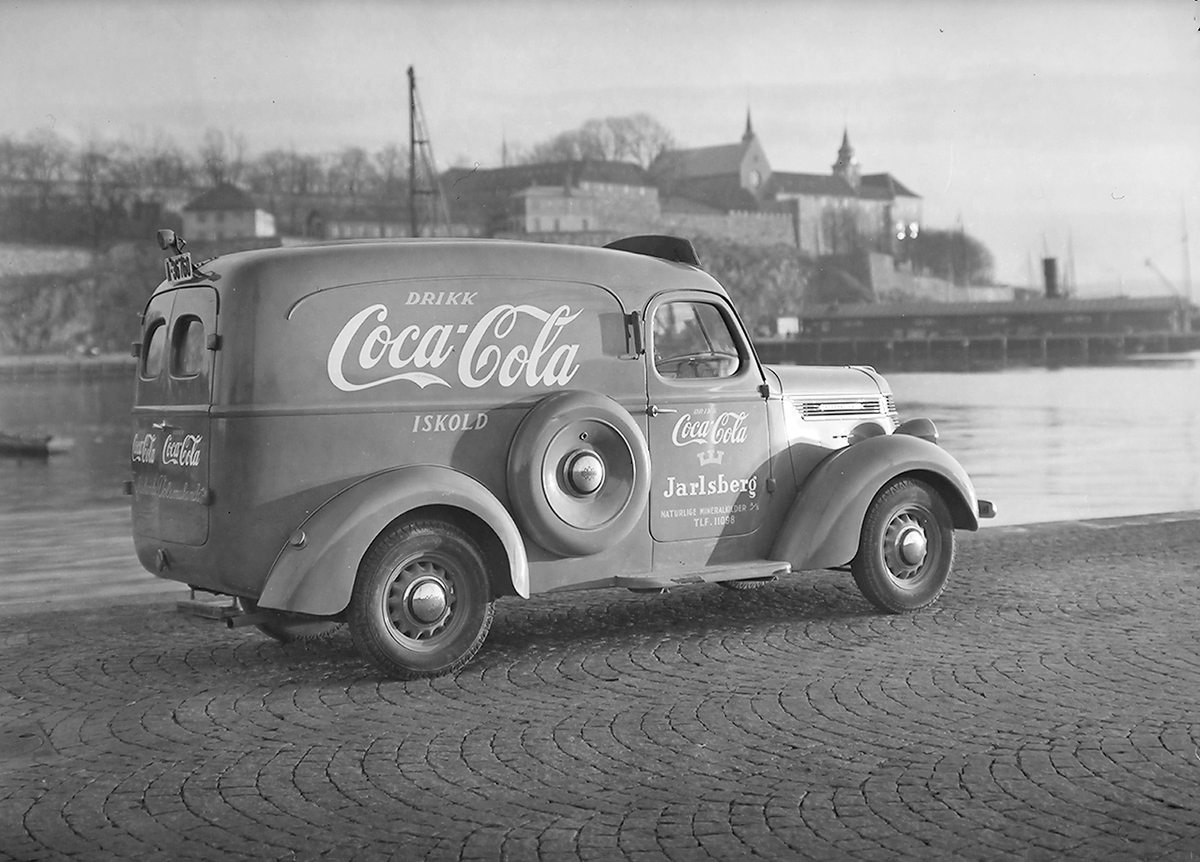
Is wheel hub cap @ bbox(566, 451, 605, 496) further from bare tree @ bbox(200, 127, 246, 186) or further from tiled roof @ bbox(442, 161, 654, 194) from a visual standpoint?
tiled roof @ bbox(442, 161, 654, 194)

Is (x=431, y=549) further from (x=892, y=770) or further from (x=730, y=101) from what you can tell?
(x=730, y=101)

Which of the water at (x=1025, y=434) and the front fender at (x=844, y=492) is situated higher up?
the front fender at (x=844, y=492)

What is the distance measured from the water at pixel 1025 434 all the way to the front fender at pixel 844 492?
15004 mm

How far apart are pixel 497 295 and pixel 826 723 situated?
9.45 feet

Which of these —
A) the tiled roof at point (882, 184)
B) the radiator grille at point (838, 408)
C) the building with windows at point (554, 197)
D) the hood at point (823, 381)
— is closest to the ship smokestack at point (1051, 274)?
the tiled roof at point (882, 184)

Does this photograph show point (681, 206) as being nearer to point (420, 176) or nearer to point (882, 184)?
point (420, 176)

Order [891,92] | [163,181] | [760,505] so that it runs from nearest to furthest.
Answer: [760,505], [163,181], [891,92]

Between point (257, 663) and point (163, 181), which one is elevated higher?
point (163, 181)

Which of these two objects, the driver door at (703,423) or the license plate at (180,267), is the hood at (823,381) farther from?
the license plate at (180,267)

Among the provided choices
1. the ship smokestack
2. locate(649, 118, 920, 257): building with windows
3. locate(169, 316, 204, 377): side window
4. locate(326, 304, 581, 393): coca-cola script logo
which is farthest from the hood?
the ship smokestack

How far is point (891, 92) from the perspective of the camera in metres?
60.8

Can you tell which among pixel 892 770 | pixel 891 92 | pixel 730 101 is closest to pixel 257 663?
pixel 892 770

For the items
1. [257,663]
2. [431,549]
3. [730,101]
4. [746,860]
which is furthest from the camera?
[730,101]

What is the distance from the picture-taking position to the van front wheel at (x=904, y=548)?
8320 mm
